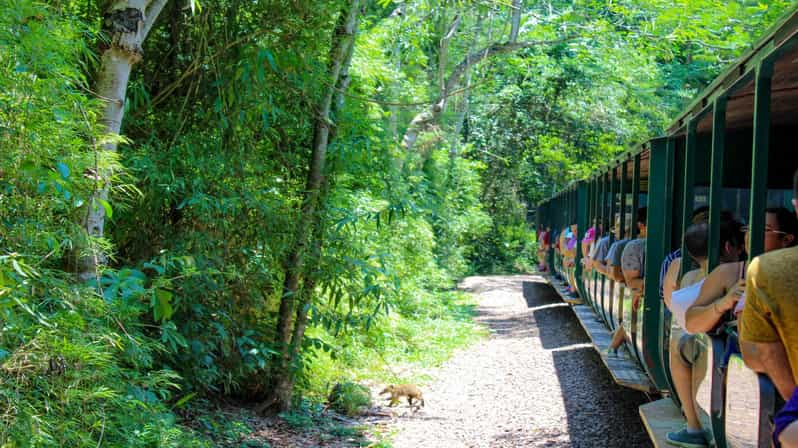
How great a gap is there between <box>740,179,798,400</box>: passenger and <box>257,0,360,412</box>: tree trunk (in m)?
4.30

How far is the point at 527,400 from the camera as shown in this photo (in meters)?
8.07

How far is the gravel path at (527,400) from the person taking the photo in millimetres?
6645

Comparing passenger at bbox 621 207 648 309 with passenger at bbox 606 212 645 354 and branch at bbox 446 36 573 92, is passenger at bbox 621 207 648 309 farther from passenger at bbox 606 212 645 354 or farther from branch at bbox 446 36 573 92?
branch at bbox 446 36 573 92

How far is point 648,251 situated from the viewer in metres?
6.03

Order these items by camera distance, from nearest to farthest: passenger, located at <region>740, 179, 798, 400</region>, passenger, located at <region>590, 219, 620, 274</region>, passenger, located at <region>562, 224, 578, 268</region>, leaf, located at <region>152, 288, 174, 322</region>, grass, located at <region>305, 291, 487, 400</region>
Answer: passenger, located at <region>740, 179, 798, 400</region> → leaf, located at <region>152, 288, 174, 322</region> → grass, located at <region>305, 291, 487, 400</region> → passenger, located at <region>590, 219, 620, 274</region> → passenger, located at <region>562, 224, 578, 268</region>

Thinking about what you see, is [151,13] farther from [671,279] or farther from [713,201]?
[671,279]

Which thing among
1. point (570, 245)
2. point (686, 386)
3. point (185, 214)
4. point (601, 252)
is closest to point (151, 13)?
point (185, 214)

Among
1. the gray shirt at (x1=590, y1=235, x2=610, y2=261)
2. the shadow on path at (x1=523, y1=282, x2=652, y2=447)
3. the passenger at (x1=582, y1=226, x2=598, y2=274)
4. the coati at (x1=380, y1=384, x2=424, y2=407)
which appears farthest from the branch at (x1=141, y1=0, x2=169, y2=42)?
the passenger at (x1=582, y1=226, x2=598, y2=274)

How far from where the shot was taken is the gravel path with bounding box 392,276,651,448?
664 cm

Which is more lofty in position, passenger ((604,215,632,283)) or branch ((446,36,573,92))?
branch ((446,36,573,92))

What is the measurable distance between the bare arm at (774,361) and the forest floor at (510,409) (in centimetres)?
409

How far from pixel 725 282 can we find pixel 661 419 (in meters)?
1.77

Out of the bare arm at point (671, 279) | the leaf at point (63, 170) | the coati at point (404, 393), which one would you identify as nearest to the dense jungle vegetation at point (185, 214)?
the leaf at point (63, 170)

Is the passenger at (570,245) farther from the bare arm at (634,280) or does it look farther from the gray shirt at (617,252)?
the bare arm at (634,280)
